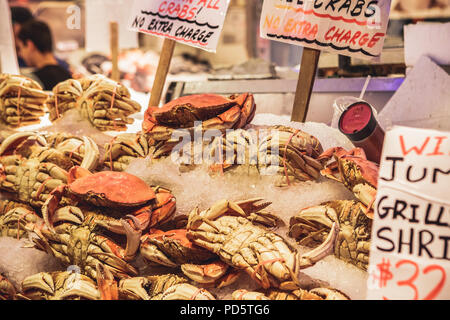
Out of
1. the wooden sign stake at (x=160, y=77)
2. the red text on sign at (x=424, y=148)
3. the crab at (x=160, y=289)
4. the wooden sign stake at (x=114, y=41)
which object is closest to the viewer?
the red text on sign at (x=424, y=148)

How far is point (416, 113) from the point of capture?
6.09 ft

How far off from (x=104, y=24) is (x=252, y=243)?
2670 millimetres

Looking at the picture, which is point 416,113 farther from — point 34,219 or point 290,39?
point 34,219

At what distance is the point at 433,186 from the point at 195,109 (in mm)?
848

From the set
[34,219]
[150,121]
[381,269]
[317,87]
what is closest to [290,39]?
[317,87]

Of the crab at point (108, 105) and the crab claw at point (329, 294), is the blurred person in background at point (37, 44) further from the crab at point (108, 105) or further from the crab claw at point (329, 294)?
the crab claw at point (329, 294)

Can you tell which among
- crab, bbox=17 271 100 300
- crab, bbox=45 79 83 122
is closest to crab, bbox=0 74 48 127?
crab, bbox=45 79 83 122

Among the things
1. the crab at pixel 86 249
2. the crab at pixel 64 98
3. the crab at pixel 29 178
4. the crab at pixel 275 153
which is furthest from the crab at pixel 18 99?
the crab at pixel 275 153

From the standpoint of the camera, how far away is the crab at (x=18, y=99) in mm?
2330

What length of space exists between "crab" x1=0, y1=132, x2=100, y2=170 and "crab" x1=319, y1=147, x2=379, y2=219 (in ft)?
3.29

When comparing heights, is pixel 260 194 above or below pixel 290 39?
below

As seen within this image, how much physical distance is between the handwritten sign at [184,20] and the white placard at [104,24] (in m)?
1.15

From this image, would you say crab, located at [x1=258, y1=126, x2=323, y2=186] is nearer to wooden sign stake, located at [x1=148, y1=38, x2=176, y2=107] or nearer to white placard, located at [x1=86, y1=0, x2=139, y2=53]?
wooden sign stake, located at [x1=148, y1=38, x2=176, y2=107]
